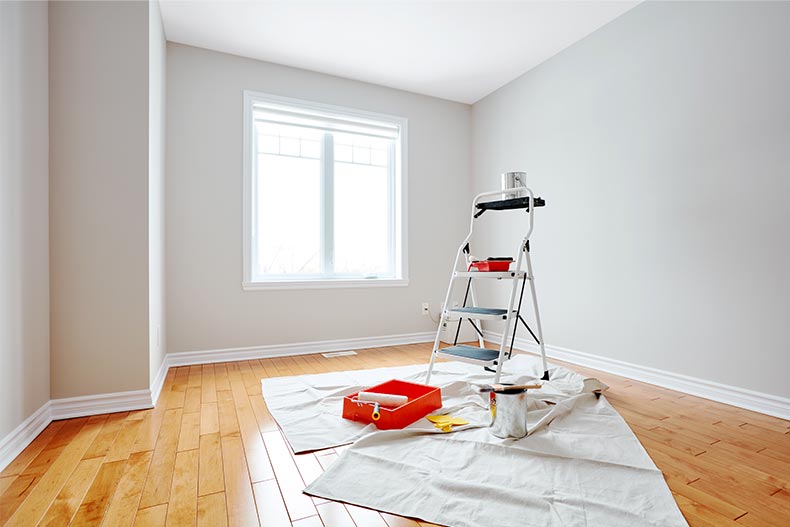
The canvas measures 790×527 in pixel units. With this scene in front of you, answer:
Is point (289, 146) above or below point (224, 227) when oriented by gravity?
above

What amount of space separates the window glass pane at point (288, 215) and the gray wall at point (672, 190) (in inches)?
73.3

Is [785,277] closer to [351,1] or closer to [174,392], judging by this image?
[351,1]

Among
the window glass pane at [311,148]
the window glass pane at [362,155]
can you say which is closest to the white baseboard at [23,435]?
the window glass pane at [311,148]

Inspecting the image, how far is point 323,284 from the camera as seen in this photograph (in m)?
3.54

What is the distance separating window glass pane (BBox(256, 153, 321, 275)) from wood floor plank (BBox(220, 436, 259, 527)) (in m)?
1.92

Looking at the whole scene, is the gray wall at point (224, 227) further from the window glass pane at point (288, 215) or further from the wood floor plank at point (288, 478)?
the wood floor plank at point (288, 478)

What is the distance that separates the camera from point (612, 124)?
2.86 metres

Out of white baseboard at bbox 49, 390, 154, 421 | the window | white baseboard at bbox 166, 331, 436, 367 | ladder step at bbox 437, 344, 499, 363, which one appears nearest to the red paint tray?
ladder step at bbox 437, 344, 499, 363

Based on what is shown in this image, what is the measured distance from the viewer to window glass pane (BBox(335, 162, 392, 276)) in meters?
3.75

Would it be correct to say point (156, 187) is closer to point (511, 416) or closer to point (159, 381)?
point (159, 381)

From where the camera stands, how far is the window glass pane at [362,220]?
3.75 m

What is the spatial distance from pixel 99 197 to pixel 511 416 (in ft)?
7.09

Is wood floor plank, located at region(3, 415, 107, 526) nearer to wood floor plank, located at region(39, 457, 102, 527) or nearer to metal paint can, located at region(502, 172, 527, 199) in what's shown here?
wood floor plank, located at region(39, 457, 102, 527)

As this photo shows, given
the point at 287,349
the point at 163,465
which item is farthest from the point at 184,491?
the point at 287,349
